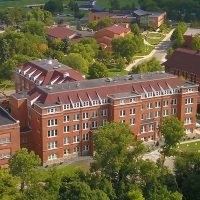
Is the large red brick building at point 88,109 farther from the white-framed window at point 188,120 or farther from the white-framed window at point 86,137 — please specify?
the white-framed window at point 188,120

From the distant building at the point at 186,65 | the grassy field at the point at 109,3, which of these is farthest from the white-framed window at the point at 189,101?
the grassy field at the point at 109,3

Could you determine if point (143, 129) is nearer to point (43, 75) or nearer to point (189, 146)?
point (189, 146)

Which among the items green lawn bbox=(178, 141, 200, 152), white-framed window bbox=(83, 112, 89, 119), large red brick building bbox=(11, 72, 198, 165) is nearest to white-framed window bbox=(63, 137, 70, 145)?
large red brick building bbox=(11, 72, 198, 165)

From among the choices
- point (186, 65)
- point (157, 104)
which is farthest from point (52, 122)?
point (186, 65)

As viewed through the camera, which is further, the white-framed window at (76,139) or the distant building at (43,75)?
the distant building at (43,75)

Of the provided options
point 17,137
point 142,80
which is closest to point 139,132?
point 142,80

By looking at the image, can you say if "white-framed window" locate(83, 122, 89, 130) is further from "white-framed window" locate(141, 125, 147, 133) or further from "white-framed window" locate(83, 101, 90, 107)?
"white-framed window" locate(141, 125, 147, 133)
